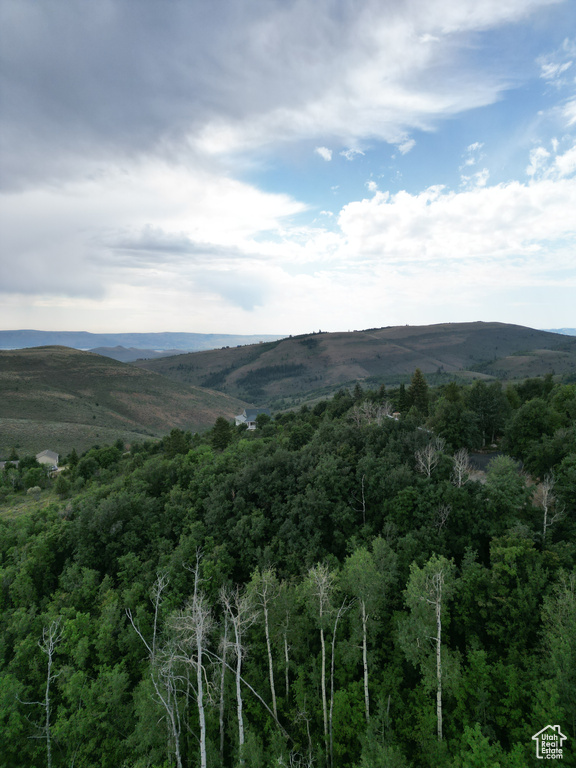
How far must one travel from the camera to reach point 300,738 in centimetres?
2098

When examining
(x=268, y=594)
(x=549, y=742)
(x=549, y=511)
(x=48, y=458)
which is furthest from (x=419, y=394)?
(x=48, y=458)

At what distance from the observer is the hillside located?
323 feet

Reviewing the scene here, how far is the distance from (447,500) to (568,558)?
785 cm

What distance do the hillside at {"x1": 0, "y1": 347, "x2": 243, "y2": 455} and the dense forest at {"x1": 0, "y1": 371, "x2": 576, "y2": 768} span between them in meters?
64.3

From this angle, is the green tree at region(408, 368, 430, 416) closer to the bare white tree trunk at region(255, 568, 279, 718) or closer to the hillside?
the bare white tree trunk at region(255, 568, 279, 718)

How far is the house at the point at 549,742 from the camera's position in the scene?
50.0 feet

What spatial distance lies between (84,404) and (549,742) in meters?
154

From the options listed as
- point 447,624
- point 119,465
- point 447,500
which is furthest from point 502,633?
point 119,465

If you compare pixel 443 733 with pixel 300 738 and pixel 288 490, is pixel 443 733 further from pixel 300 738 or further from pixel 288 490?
pixel 288 490

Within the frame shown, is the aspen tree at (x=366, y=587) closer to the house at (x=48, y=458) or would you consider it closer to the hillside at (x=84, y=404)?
the house at (x=48, y=458)

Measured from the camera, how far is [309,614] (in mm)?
22984

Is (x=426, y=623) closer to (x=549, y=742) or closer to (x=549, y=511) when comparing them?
(x=549, y=742)

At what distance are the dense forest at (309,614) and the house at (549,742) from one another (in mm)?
515

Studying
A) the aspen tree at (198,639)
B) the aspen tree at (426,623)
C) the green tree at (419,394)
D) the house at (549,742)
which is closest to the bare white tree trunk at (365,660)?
the aspen tree at (426,623)
